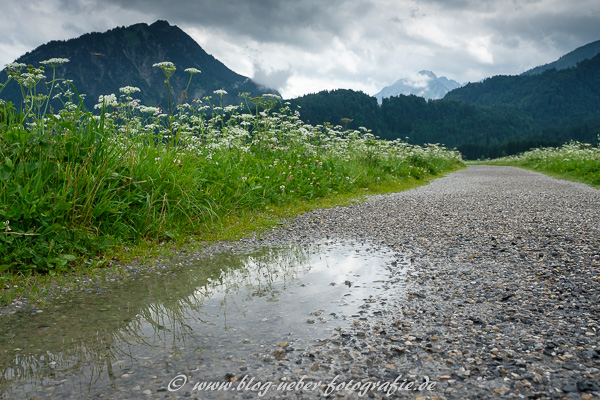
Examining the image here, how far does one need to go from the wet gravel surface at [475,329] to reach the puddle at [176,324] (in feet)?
0.89

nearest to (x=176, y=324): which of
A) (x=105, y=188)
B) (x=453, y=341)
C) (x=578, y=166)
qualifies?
(x=453, y=341)

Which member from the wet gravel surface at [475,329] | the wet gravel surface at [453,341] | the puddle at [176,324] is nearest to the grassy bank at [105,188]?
the puddle at [176,324]

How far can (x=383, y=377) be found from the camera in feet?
8.46

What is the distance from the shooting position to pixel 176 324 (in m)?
3.45

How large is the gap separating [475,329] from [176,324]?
8.49 ft

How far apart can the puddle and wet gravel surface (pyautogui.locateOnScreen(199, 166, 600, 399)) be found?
272 millimetres

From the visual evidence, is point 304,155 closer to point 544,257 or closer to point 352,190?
point 352,190

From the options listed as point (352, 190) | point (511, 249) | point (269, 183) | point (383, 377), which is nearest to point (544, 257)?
point (511, 249)

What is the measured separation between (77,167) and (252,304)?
3.64 metres

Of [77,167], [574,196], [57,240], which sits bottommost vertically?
[574,196]

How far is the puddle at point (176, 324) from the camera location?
8.66 feet

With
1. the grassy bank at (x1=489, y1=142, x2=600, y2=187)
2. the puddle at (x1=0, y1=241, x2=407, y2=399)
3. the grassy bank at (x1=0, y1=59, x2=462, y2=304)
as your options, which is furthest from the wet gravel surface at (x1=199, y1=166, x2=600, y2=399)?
the grassy bank at (x1=489, y1=142, x2=600, y2=187)

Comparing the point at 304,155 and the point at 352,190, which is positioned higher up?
the point at 304,155

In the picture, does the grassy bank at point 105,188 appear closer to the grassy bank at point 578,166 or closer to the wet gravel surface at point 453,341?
the wet gravel surface at point 453,341
